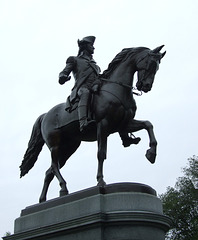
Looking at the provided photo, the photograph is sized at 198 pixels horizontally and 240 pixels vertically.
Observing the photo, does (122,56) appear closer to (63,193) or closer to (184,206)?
(63,193)

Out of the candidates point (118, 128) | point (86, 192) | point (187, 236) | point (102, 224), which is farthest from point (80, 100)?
point (187, 236)

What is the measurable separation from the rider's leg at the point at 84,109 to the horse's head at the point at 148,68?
1.22 m

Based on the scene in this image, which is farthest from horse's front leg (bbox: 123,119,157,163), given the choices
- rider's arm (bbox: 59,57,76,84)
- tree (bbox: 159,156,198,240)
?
tree (bbox: 159,156,198,240)

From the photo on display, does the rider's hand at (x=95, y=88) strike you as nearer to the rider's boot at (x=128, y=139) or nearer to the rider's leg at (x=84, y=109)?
the rider's leg at (x=84, y=109)

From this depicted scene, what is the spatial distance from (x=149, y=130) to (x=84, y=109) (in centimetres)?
152

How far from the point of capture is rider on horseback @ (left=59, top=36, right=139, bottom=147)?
9.41 metres

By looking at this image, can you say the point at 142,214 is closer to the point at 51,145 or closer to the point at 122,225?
the point at 122,225

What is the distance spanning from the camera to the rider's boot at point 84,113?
9.23 metres

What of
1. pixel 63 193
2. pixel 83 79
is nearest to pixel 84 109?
pixel 83 79

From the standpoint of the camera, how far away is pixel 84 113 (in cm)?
933

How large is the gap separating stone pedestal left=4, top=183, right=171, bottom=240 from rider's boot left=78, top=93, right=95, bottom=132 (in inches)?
57.8

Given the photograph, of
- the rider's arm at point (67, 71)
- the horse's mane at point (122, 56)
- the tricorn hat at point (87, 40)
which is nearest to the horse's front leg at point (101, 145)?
the horse's mane at point (122, 56)

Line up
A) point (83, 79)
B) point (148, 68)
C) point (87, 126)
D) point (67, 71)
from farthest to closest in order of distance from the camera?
point (67, 71), point (83, 79), point (87, 126), point (148, 68)

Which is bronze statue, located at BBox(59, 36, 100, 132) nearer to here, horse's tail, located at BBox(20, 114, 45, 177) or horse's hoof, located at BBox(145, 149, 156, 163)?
horse's hoof, located at BBox(145, 149, 156, 163)
